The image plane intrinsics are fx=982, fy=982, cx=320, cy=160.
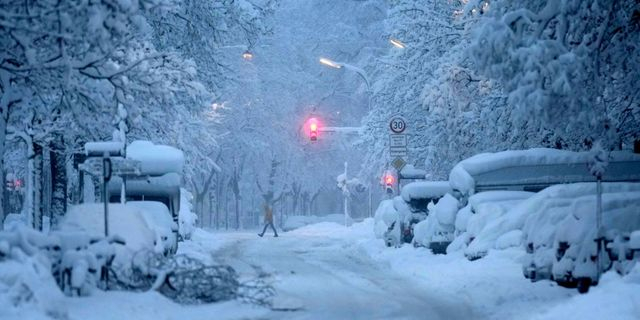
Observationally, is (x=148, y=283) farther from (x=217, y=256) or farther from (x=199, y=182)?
(x=199, y=182)

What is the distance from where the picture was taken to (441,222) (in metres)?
24.8

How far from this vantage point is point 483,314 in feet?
46.1

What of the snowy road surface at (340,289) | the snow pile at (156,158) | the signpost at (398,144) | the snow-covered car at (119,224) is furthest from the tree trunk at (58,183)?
the snow-covered car at (119,224)

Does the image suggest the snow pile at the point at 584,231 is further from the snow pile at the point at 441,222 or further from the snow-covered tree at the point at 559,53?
the snow pile at the point at 441,222

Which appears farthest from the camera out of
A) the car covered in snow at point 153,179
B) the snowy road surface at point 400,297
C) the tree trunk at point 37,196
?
the car covered in snow at point 153,179

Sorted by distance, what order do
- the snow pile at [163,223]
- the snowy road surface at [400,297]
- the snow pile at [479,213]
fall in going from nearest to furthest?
the snowy road surface at [400,297]
the snow pile at [479,213]
the snow pile at [163,223]

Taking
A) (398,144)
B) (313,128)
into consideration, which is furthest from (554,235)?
(313,128)

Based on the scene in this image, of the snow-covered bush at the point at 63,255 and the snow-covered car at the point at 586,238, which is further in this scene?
the snow-covered car at the point at 586,238

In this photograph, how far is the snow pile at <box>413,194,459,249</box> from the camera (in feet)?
79.8

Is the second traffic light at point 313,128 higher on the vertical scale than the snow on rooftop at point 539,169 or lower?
higher

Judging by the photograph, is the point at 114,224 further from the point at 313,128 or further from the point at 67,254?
the point at 313,128

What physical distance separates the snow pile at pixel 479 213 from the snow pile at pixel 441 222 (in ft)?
1.82

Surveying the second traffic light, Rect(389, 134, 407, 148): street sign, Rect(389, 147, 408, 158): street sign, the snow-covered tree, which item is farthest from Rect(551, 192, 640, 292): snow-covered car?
the second traffic light

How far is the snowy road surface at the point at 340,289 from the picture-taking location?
46.8 feet
